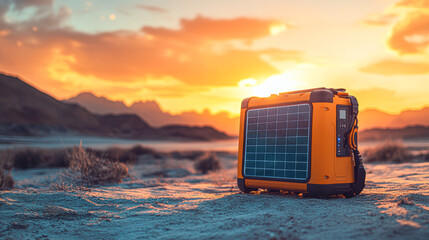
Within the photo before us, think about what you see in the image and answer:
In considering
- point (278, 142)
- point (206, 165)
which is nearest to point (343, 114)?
point (278, 142)

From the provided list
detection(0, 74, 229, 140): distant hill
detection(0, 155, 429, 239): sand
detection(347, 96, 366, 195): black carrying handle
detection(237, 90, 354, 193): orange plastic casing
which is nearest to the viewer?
detection(0, 155, 429, 239): sand

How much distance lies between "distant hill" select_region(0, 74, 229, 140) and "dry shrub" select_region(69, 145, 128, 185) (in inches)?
2229

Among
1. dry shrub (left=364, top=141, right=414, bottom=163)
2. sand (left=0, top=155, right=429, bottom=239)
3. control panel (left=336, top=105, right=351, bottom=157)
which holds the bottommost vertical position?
→ sand (left=0, top=155, right=429, bottom=239)

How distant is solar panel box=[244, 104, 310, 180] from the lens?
6305 millimetres

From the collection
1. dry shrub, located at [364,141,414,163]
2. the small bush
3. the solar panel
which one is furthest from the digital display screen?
the small bush

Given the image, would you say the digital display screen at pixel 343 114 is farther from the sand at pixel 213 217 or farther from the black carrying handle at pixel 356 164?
the sand at pixel 213 217

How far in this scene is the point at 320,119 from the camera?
6082 mm

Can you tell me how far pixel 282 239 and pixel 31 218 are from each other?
369 cm

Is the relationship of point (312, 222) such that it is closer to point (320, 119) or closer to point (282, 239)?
point (282, 239)

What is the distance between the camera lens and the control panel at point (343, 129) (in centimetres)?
618

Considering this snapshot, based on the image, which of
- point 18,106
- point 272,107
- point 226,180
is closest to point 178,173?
point 226,180

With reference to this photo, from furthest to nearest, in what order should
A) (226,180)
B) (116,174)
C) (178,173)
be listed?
(178,173) → (226,180) → (116,174)

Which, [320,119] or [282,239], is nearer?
[282,239]

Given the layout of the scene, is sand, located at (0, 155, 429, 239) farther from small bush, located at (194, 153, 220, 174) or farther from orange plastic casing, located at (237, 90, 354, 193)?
small bush, located at (194, 153, 220, 174)
